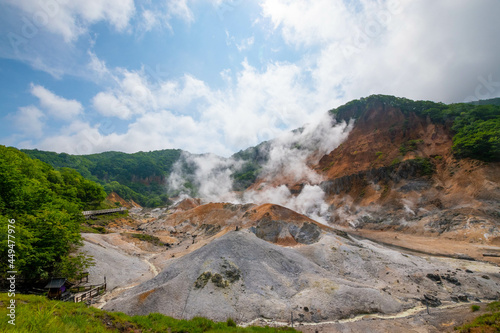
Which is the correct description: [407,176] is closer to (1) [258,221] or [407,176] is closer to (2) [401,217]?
(2) [401,217]

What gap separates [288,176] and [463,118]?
6496 centimetres

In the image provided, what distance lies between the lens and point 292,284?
82.1 ft

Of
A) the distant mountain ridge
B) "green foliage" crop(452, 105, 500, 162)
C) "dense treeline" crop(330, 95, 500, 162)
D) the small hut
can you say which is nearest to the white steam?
the distant mountain ridge

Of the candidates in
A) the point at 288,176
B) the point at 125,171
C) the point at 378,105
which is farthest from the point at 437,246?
the point at 125,171

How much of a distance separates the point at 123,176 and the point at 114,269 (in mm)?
135795

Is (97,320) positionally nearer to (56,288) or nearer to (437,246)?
(56,288)

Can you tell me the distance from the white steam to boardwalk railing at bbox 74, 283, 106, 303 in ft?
191

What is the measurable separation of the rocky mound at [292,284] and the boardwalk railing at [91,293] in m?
3.34

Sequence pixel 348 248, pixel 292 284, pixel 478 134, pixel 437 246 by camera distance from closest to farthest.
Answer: pixel 292 284
pixel 348 248
pixel 437 246
pixel 478 134

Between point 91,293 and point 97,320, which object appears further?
point 91,293

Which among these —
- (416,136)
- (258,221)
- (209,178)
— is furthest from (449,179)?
(209,178)

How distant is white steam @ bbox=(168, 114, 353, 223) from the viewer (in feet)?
280

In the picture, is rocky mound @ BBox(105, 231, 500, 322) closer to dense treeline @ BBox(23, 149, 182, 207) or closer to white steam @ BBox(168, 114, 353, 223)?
white steam @ BBox(168, 114, 353, 223)

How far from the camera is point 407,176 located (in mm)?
68312
